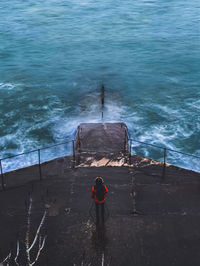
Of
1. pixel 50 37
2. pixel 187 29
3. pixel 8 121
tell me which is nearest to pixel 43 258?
pixel 8 121

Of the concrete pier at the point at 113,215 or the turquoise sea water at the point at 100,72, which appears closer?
the concrete pier at the point at 113,215

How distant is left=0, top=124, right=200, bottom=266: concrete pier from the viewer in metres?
10.8

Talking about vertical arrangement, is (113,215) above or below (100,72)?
above

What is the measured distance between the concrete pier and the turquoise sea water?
9268mm

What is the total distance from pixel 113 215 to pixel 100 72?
27.3m

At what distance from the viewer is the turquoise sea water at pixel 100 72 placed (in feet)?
87.6

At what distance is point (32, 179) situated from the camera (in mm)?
14602

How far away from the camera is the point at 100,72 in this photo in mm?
37469

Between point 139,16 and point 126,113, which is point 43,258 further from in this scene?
point 139,16

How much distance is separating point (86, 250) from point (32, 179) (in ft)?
16.4

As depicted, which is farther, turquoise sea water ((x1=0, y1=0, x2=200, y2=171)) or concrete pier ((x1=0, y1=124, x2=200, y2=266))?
turquoise sea water ((x1=0, y1=0, x2=200, y2=171))

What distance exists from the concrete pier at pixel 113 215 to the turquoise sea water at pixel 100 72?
30.4 feet

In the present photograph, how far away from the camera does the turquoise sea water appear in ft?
87.6

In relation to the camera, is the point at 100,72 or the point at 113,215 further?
the point at 100,72
